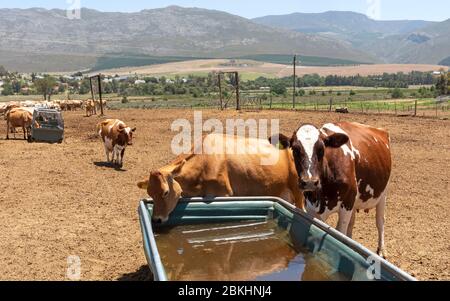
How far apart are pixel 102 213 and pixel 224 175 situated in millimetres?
3783

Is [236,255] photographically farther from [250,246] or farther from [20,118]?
[20,118]

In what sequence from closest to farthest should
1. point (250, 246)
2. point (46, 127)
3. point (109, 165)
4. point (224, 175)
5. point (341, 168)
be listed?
point (341, 168) → point (250, 246) → point (224, 175) → point (109, 165) → point (46, 127)

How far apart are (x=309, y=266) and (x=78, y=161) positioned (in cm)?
1189

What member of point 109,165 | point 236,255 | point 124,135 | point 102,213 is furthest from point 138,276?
point 124,135

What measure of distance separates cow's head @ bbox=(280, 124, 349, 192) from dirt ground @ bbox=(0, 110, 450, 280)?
2.43m

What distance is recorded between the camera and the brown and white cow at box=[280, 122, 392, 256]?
5.02m

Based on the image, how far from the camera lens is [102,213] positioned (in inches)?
368

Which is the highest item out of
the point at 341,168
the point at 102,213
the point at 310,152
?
the point at 310,152

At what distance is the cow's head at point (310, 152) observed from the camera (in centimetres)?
484

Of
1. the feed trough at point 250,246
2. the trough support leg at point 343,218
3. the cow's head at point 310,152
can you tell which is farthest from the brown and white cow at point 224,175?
the cow's head at point 310,152

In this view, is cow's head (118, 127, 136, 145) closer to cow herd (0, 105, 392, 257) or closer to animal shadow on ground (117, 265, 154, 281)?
cow herd (0, 105, 392, 257)
